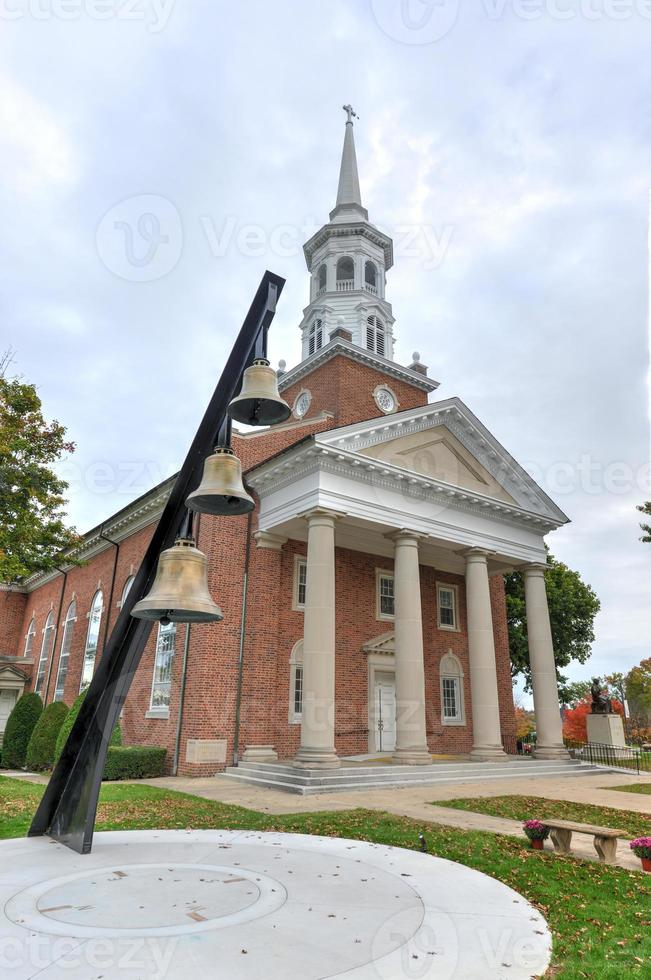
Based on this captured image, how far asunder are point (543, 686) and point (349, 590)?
7.72 metres

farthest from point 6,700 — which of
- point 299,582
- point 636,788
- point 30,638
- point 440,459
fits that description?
point 636,788

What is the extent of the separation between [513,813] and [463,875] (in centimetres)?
616

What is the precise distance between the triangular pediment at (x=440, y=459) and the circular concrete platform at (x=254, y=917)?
14217 millimetres

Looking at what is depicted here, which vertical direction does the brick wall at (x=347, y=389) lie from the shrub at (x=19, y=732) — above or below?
above

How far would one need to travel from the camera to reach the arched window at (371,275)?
30877 mm

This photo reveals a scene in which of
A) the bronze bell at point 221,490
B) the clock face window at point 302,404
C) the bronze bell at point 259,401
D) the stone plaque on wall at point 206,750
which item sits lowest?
the stone plaque on wall at point 206,750

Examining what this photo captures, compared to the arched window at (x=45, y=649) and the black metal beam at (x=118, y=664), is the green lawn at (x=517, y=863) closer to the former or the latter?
the black metal beam at (x=118, y=664)

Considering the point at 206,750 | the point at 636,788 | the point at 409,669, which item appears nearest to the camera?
the point at 636,788

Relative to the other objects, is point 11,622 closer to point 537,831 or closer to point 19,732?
point 19,732

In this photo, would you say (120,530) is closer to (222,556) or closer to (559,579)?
(222,556)

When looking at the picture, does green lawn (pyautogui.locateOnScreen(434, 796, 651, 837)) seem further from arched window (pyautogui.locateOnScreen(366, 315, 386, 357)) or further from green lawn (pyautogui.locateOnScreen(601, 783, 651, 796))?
arched window (pyautogui.locateOnScreen(366, 315, 386, 357))

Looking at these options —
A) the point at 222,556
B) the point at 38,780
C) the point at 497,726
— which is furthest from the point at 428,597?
the point at 38,780

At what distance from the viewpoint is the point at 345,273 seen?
31203 mm

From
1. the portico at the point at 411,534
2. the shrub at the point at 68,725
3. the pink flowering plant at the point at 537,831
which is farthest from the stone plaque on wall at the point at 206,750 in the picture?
the pink flowering plant at the point at 537,831
